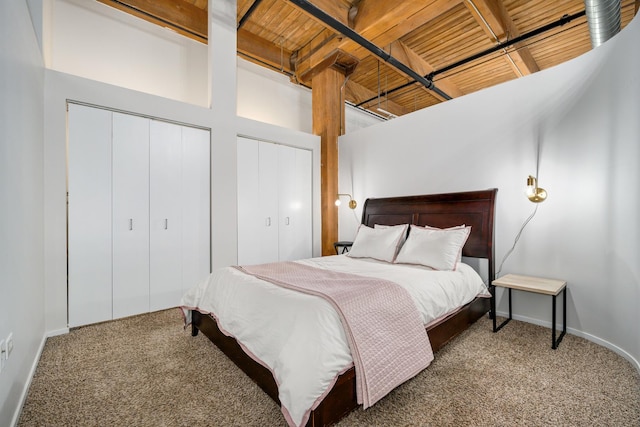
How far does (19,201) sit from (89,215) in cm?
126

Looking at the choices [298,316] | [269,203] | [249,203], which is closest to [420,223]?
[269,203]

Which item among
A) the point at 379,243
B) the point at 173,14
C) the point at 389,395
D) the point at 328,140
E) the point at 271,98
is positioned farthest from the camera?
the point at 271,98

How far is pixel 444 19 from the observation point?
12.7 feet

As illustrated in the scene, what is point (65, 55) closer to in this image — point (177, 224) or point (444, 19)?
point (177, 224)

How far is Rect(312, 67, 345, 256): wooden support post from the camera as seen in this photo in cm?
486

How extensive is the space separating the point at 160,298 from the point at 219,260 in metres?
0.79

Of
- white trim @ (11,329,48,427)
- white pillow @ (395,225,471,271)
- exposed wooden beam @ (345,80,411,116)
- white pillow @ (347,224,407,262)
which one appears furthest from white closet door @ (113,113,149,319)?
exposed wooden beam @ (345,80,411,116)

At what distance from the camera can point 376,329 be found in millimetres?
1594

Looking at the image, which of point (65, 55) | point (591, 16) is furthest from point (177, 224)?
point (591, 16)

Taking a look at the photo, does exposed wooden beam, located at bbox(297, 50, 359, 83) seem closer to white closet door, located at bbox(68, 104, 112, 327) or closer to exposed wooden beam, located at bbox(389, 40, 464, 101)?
exposed wooden beam, located at bbox(389, 40, 464, 101)

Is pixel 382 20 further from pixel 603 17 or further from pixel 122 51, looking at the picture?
pixel 122 51

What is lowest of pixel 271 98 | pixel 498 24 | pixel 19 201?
pixel 19 201

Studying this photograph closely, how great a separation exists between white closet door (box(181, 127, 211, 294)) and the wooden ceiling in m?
1.71

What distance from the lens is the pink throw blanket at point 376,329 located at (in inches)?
57.2
